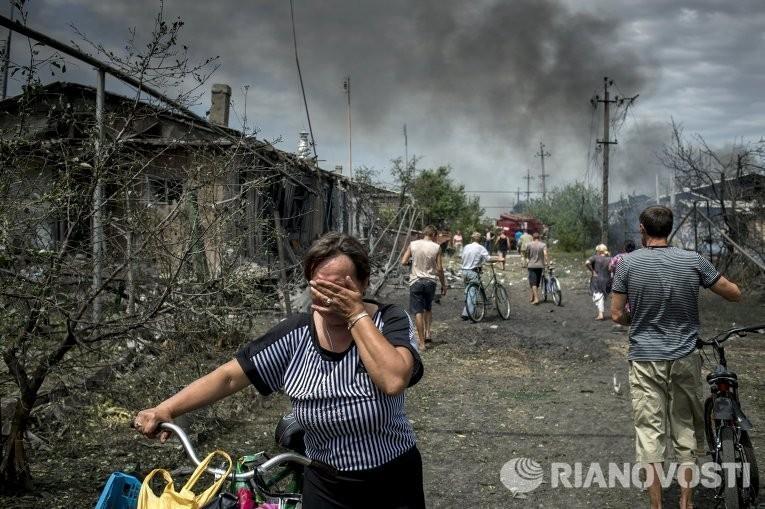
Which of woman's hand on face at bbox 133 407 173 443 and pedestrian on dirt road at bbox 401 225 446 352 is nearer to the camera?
woman's hand on face at bbox 133 407 173 443

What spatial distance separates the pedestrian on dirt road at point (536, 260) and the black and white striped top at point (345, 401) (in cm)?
1389

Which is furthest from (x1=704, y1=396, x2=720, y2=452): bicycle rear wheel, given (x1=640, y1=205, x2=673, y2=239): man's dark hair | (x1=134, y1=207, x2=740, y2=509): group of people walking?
(x1=134, y1=207, x2=740, y2=509): group of people walking

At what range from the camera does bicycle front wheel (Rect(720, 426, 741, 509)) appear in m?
3.90

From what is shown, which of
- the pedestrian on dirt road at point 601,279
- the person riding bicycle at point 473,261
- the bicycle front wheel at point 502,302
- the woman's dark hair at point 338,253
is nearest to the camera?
the woman's dark hair at point 338,253

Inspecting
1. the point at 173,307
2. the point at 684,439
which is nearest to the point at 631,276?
the point at 684,439

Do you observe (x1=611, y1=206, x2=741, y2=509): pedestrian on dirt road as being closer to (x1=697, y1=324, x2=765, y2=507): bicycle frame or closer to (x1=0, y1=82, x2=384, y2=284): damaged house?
(x1=697, y1=324, x2=765, y2=507): bicycle frame

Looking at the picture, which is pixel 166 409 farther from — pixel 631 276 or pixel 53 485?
pixel 631 276

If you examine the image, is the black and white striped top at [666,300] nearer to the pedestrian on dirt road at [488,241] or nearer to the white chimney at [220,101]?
the white chimney at [220,101]

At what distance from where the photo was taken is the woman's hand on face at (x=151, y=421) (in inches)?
92.4

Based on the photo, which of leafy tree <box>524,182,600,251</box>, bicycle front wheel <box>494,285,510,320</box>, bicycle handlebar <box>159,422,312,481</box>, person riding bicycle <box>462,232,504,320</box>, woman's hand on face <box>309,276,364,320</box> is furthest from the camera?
leafy tree <box>524,182,600,251</box>

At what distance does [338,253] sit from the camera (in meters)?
2.40

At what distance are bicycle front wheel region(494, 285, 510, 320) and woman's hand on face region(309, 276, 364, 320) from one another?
1163 centimetres

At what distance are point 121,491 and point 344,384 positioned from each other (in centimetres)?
76

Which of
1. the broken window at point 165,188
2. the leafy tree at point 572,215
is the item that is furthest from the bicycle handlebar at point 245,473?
the leafy tree at point 572,215
